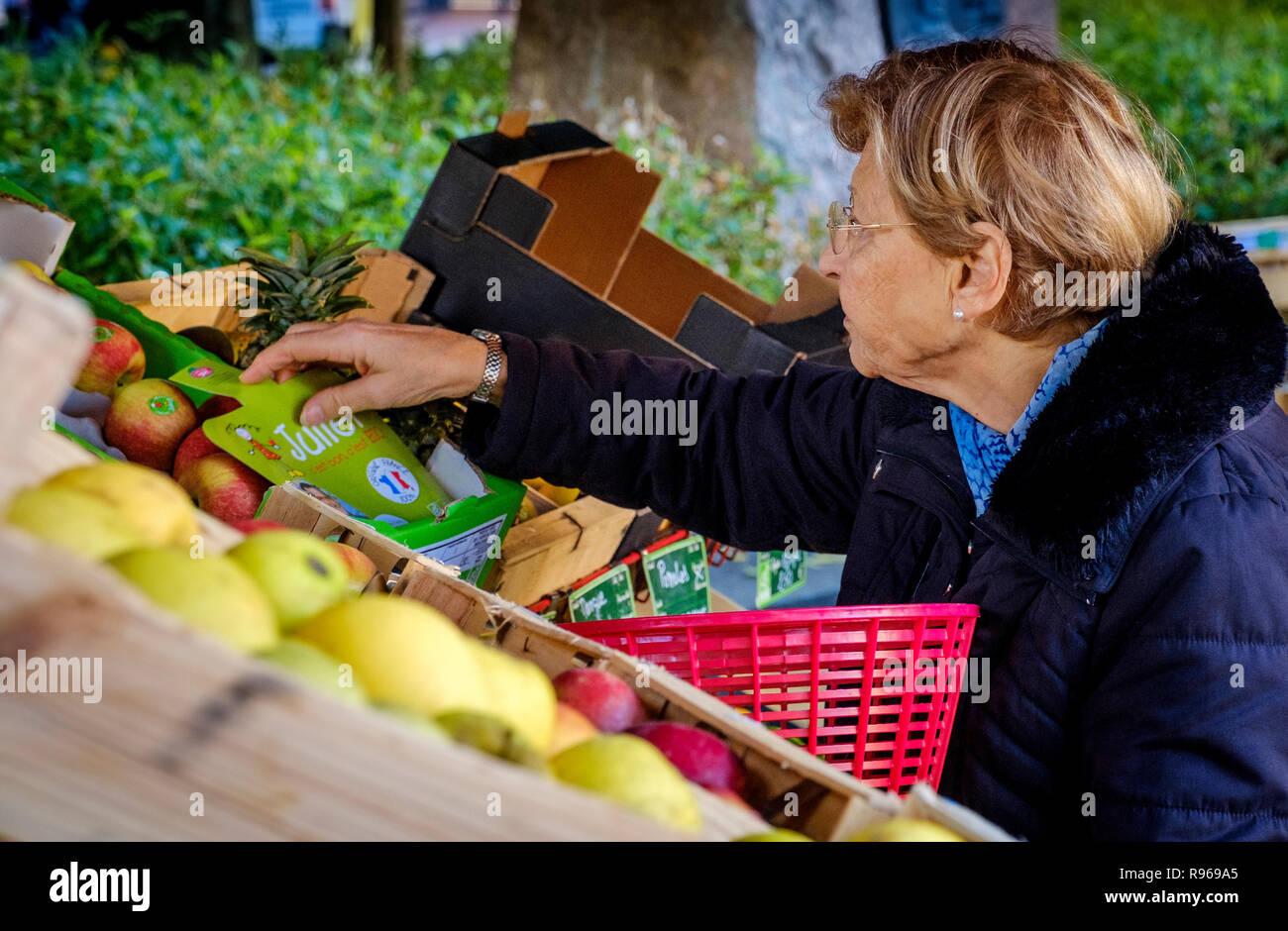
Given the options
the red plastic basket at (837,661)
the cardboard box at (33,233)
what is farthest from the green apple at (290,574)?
the cardboard box at (33,233)

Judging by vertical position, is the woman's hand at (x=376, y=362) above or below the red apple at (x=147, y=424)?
above

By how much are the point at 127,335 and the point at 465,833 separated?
1.80m

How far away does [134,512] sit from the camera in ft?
3.31

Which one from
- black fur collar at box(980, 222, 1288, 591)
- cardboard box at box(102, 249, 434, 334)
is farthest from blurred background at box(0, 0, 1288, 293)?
black fur collar at box(980, 222, 1288, 591)

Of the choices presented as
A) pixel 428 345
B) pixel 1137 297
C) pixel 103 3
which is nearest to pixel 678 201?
pixel 428 345

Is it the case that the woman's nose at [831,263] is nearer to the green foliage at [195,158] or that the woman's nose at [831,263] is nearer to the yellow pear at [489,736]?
the yellow pear at [489,736]

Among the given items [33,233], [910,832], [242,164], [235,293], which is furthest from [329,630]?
[242,164]

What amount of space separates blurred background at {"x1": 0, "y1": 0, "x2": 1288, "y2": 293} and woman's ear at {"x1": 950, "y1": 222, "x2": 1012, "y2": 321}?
5.73 ft

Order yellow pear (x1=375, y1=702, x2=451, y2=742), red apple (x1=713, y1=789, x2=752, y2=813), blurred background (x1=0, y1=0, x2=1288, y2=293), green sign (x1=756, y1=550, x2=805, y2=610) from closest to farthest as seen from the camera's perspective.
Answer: yellow pear (x1=375, y1=702, x2=451, y2=742)
red apple (x1=713, y1=789, x2=752, y2=813)
green sign (x1=756, y1=550, x2=805, y2=610)
blurred background (x1=0, y1=0, x2=1288, y2=293)

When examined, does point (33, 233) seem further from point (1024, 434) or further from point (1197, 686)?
point (1197, 686)

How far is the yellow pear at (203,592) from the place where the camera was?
2.96 feet

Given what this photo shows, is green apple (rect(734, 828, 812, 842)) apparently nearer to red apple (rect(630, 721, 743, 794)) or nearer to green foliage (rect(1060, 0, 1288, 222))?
red apple (rect(630, 721, 743, 794))

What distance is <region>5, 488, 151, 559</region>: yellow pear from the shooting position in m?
0.90

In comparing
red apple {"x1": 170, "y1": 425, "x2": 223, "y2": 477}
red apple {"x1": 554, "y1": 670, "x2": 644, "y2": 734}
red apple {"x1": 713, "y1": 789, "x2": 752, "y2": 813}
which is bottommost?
red apple {"x1": 713, "y1": 789, "x2": 752, "y2": 813}
